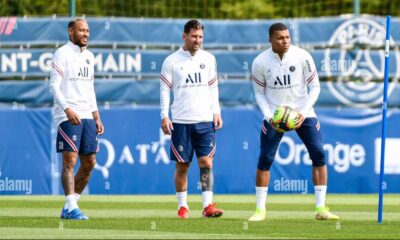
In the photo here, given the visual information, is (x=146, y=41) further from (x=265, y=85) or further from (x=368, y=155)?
(x=265, y=85)

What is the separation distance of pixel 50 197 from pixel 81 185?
6.18 m

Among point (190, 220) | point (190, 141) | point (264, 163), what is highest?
point (190, 141)

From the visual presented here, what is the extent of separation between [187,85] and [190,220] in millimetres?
1690

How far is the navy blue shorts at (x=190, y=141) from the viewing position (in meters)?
15.2

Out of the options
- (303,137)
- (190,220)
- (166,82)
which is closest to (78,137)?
(166,82)

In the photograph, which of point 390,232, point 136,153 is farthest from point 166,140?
point 390,232

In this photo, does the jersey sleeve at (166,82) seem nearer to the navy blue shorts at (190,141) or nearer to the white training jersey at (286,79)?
the navy blue shorts at (190,141)

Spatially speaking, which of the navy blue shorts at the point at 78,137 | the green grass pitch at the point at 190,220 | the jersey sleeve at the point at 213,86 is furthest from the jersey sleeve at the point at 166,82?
the green grass pitch at the point at 190,220

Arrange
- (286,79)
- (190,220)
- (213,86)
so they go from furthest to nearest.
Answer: (213,86) → (286,79) → (190,220)

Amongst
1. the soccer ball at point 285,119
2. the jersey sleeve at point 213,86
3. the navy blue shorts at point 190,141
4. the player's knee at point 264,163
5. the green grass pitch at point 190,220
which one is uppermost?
the jersey sleeve at point 213,86

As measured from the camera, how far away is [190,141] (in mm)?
15281

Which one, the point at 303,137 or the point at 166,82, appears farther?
the point at 166,82

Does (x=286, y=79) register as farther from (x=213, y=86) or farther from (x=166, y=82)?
(x=166, y=82)

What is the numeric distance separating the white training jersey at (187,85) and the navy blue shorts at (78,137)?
0.89 meters
